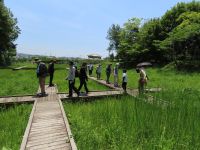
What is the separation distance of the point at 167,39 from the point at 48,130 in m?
30.8

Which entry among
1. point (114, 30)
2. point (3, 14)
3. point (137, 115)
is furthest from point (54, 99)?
point (114, 30)

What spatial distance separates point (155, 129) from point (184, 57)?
96.6ft

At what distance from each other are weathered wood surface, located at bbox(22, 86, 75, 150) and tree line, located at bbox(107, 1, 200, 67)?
1003 inches

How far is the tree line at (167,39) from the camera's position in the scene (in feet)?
110

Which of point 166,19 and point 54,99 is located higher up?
point 166,19

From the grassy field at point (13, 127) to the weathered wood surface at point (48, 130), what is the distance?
0.86 feet

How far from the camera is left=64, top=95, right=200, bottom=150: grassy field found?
20.7 ft

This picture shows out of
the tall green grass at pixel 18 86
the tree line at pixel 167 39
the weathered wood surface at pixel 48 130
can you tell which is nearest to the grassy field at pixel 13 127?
the weathered wood surface at pixel 48 130

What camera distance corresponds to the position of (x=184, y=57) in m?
34.8

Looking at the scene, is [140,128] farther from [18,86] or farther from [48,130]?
[18,86]

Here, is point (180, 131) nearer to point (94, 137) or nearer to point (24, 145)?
point (94, 137)

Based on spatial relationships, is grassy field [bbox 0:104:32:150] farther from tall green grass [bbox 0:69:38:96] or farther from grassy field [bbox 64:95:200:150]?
tall green grass [bbox 0:69:38:96]

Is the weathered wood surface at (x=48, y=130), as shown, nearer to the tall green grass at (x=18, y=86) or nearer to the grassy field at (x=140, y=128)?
the grassy field at (x=140, y=128)

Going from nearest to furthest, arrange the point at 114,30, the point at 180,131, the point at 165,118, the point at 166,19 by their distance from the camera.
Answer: the point at 180,131 → the point at 165,118 → the point at 166,19 → the point at 114,30
